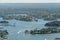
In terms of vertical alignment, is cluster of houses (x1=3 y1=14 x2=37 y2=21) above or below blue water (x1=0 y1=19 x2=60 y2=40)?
above

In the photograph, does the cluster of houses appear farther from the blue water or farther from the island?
the island

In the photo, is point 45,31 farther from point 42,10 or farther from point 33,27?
point 42,10

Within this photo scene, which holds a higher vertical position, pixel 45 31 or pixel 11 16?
pixel 11 16

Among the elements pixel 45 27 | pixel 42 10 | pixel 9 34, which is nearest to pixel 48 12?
pixel 42 10

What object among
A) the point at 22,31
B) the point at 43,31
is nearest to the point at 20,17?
the point at 22,31

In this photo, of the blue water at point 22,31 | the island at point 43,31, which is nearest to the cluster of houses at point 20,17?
the blue water at point 22,31

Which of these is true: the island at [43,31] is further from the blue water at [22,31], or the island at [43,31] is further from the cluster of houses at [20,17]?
the cluster of houses at [20,17]

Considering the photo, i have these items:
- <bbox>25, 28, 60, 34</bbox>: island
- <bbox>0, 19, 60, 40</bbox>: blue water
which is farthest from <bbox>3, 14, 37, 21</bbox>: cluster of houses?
<bbox>25, 28, 60, 34</bbox>: island

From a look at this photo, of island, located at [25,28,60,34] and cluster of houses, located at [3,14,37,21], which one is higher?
cluster of houses, located at [3,14,37,21]

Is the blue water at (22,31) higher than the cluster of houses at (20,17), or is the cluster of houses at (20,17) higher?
the cluster of houses at (20,17)

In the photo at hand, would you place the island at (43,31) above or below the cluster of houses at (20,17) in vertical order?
below

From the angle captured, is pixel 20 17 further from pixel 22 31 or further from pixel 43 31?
pixel 43 31
